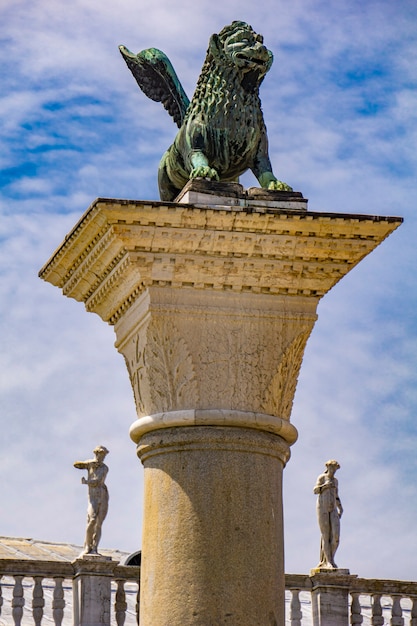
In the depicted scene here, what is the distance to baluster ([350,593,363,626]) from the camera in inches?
826

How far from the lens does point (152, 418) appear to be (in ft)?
33.6

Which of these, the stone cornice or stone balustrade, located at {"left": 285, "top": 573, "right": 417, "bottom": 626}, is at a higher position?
the stone cornice

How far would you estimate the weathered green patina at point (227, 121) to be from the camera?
10.9 metres

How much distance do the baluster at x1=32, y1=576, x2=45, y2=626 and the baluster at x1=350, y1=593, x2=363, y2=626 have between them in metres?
4.08

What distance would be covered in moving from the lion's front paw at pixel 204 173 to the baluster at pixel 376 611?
11523 mm

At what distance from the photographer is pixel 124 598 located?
1984 cm

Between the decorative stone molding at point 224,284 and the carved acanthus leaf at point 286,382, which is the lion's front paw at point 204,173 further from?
the carved acanthus leaf at point 286,382

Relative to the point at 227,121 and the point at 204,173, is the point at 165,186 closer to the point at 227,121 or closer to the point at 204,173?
the point at 227,121

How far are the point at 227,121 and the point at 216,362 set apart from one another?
173cm

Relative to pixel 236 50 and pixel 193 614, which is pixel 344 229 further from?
pixel 193 614

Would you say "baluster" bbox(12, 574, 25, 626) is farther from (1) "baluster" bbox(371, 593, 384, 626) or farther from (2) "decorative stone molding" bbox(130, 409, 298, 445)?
(2) "decorative stone molding" bbox(130, 409, 298, 445)

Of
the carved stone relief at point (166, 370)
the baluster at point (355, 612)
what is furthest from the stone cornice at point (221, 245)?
the baluster at point (355, 612)

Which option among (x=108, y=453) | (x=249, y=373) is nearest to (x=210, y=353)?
(x=249, y=373)

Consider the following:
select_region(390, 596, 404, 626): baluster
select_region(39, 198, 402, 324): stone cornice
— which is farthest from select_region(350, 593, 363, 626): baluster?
select_region(39, 198, 402, 324): stone cornice
